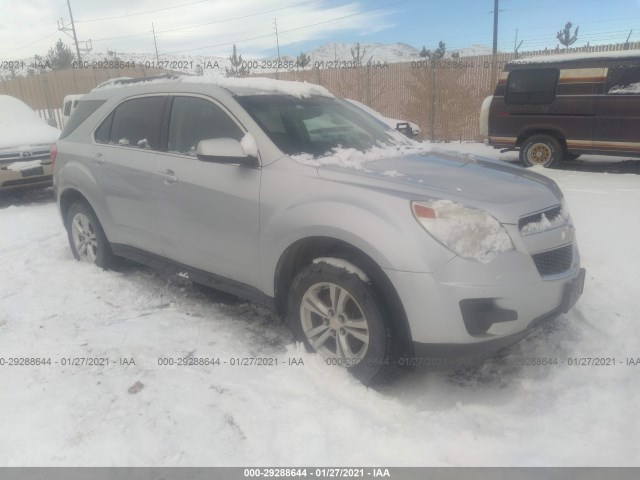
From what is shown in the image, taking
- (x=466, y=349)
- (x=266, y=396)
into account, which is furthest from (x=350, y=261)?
(x=266, y=396)

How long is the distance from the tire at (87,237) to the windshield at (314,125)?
2.08 m

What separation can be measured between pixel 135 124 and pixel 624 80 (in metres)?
8.64

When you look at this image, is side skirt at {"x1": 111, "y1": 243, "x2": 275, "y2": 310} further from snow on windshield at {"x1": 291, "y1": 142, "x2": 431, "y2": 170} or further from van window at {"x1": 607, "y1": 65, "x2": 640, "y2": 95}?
van window at {"x1": 607, "y1": 65, "x2": 640, "y2": 95}

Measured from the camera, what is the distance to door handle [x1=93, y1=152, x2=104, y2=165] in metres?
4.18

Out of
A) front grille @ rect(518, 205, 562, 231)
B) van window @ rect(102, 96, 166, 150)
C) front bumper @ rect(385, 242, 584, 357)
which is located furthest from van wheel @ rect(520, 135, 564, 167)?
van window @ rect(102, 96, 166, 150)

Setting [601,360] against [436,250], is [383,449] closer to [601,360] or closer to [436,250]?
[436,250]

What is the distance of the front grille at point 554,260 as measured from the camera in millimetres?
2553

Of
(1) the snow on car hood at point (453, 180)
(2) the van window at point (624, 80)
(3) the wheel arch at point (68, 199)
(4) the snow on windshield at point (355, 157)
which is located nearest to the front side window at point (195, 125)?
(4) the snow on windshield at point (355, 157)

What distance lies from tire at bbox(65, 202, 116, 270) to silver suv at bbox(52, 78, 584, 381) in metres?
0.31

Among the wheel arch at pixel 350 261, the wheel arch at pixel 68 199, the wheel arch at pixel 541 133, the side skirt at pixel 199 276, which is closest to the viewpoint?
the wheel arch at pixel 350 261

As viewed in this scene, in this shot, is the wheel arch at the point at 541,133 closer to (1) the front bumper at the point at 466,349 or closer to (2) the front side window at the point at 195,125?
(1) the front bumper at the point at 466,349

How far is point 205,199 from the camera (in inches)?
129

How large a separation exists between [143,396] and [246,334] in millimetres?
912

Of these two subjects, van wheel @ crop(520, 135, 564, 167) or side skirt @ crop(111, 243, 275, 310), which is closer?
side skirt @ crop(111, 243, 275, 310)
